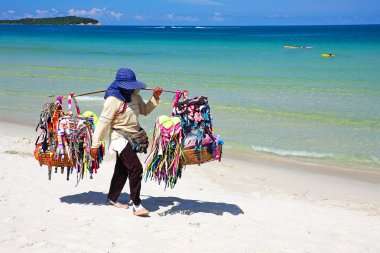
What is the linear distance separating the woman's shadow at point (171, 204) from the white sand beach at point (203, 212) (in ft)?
0.03

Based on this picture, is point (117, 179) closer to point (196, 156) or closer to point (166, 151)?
point (166, 151)

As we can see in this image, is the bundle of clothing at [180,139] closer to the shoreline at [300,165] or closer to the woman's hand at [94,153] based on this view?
the woman's hand at [94,153]

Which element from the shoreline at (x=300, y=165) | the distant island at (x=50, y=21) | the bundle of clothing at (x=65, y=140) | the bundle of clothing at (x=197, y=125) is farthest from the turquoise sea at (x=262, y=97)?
the distant island at (x=50, y=21)

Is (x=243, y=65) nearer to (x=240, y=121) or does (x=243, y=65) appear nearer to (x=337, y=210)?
(x=240, y=121)

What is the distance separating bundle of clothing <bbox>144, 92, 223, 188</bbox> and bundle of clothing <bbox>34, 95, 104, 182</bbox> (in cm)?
58

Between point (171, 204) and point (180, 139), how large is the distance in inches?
40.1

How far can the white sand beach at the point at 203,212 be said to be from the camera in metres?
4.37

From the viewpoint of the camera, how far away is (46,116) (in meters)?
5.02

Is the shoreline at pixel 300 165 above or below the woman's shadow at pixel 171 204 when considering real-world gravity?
below

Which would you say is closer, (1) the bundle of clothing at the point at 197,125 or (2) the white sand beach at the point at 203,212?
(2) the white sand beach at the point at 203,212

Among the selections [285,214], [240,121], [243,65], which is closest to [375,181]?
[285,214]

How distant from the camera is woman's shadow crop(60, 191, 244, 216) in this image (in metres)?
5.34

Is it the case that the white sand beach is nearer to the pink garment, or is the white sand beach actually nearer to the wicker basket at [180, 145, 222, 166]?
the wicker basket at [180, 145, 222, 166]

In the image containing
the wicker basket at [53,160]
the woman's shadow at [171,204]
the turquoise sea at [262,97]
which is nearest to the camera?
the wicker basket at [53,160]
